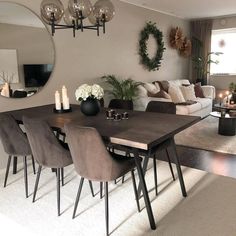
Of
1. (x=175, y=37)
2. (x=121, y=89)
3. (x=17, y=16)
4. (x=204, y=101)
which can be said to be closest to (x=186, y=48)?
(x=175, y=37)

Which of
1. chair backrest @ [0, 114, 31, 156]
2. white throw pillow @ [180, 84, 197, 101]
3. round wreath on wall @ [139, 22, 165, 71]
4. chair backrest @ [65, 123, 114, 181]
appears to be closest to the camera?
chair backrest @ [65, 123, 114, 181]

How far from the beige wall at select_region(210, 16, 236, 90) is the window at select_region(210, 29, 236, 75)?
15 centimetres

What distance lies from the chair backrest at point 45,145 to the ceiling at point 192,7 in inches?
149

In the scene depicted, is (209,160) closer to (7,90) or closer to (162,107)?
(162,107)

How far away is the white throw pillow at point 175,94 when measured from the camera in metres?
5.73

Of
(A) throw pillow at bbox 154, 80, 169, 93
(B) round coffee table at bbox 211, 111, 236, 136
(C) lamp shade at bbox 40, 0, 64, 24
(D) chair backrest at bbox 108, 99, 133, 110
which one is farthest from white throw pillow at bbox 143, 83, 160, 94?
(C) lamp shade at bbox 40, 0, 64, 24

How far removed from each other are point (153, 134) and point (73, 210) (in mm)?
1075

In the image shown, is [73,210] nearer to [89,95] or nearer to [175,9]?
[89,95]

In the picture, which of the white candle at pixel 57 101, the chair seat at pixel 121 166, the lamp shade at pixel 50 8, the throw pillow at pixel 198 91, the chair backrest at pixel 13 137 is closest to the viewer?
the chair seat at pixel 121 166

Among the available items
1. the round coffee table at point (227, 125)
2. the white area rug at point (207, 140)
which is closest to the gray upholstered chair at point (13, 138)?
the white area rug at point (207, 140)

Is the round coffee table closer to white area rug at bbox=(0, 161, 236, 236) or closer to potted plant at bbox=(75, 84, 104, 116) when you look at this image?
white area rug at bbox=(0, 161, 236, 236)

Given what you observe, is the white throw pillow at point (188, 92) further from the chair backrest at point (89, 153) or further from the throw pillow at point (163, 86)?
the chair backrest at point (89, 153)

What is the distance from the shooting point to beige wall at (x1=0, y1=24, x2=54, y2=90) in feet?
10.4

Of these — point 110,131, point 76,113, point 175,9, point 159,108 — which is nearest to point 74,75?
point 76,113
